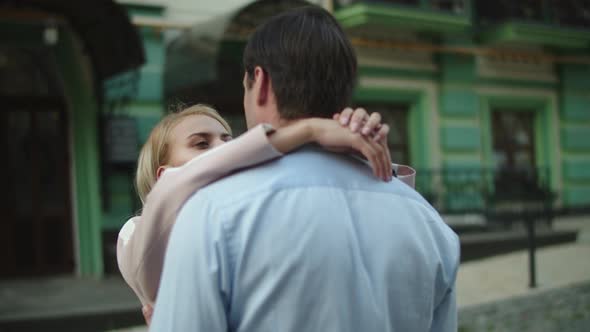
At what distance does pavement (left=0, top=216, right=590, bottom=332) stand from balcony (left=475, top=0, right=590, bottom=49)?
13.7 ft

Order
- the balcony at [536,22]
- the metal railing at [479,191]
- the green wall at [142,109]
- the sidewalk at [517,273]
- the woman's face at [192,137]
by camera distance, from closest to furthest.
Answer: the woman's face at [192,137] < the sidewalk at [517,273] < the green wall at [142,109] < the metal railing at [479,191] < the balcony at [536,22]

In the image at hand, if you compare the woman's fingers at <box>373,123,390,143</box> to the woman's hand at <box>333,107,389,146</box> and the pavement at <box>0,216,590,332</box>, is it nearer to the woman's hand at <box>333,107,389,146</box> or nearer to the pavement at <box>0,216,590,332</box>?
the woman's hand at <box>333,107,389,146</box>

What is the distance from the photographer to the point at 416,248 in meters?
1.36

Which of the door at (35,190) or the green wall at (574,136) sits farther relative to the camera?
the green wall at (574,136)

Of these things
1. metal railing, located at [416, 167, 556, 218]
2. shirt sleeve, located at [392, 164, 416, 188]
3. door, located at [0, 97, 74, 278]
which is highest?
shirt sleeve, located at [392, 164, 416, 188]

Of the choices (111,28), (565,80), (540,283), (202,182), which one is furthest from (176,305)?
(565,80)

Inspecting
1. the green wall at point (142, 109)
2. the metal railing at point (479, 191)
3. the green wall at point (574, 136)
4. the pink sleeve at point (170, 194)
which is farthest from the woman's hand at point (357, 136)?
the green wall at point (574, 136)

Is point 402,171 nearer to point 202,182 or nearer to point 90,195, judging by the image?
point 202,182

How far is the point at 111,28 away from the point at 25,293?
124 inches

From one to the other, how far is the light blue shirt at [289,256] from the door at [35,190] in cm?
746

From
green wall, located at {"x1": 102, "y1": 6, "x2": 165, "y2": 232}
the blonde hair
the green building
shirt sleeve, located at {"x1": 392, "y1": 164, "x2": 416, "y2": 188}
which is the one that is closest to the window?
the green building

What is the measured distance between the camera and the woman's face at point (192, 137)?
1.97m

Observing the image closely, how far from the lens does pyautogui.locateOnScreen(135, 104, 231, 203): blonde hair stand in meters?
2.01

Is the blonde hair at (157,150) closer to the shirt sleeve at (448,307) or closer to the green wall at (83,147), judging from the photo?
the shirt sleeve at (448,307)
